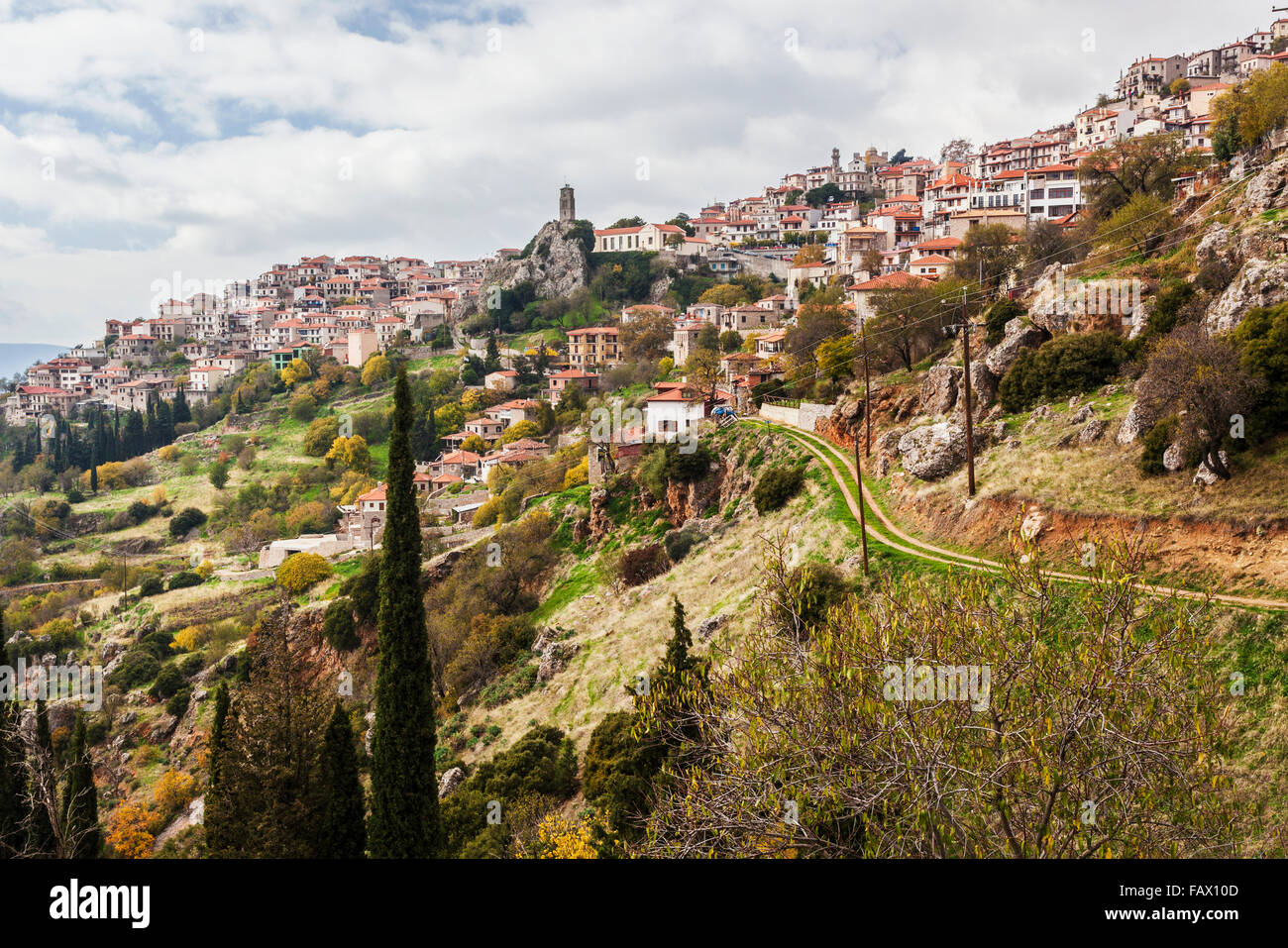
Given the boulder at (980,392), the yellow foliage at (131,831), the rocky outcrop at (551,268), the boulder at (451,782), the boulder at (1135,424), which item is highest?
the rocky outcrop at (551,268)

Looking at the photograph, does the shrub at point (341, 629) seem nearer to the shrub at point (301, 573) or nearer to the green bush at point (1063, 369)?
the shrub at point (301, 573)

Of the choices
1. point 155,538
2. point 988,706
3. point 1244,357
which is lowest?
point 155,538

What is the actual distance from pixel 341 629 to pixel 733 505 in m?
18.9

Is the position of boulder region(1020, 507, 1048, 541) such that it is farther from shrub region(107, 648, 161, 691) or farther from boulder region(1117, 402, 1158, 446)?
shrub region(107, 648, 161, 691)

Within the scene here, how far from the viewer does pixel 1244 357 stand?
54.9 feet

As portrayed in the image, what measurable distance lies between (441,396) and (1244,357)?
7449 cm

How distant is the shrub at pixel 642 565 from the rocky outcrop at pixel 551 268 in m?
76.2

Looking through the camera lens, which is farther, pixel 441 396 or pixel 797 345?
pixel 441 396

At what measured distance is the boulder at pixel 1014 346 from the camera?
26.4 m

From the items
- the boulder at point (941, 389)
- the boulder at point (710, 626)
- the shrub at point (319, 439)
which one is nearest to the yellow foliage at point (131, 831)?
the boulder at point (710, 626)

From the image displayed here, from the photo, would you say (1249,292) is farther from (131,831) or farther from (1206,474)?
(131,831)

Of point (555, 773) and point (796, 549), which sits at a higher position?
point (796, 549)
